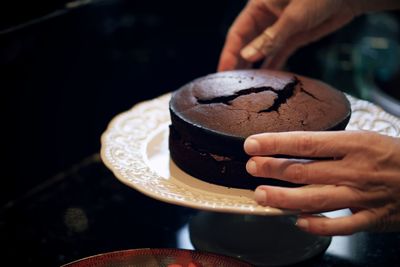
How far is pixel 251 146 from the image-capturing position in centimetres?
117

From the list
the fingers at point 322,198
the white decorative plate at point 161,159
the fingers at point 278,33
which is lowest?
the white decorative plate at point 161,159

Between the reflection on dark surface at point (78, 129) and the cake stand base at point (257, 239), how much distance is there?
0.14ft

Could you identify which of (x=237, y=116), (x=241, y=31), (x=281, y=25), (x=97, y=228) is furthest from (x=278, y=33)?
(x=97, y=228)

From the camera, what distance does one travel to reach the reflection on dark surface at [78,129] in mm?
1451

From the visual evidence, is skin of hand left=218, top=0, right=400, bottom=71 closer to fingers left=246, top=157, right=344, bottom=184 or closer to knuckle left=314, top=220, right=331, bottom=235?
fingers left=246, top=157, right=344, bottom=184

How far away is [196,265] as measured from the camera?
3.78 feet

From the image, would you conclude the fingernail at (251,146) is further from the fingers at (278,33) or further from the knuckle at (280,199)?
the fingers at (278,33)

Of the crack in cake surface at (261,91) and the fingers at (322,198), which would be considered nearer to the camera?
the fingers at (322,198)

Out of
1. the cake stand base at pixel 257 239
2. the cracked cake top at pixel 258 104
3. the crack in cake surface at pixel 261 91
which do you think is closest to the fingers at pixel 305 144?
the cracked cake top at pixel 258 104

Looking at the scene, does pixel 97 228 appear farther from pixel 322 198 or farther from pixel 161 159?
pixel 322 198

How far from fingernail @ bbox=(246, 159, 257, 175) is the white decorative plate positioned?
0.23 ft

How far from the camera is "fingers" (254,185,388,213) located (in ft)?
3.65

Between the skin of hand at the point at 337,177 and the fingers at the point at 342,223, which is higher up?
the skin of hand at the point at 337,177

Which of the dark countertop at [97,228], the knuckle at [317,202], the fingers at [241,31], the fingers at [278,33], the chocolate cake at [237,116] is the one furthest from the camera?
the fingers at [241,31]
